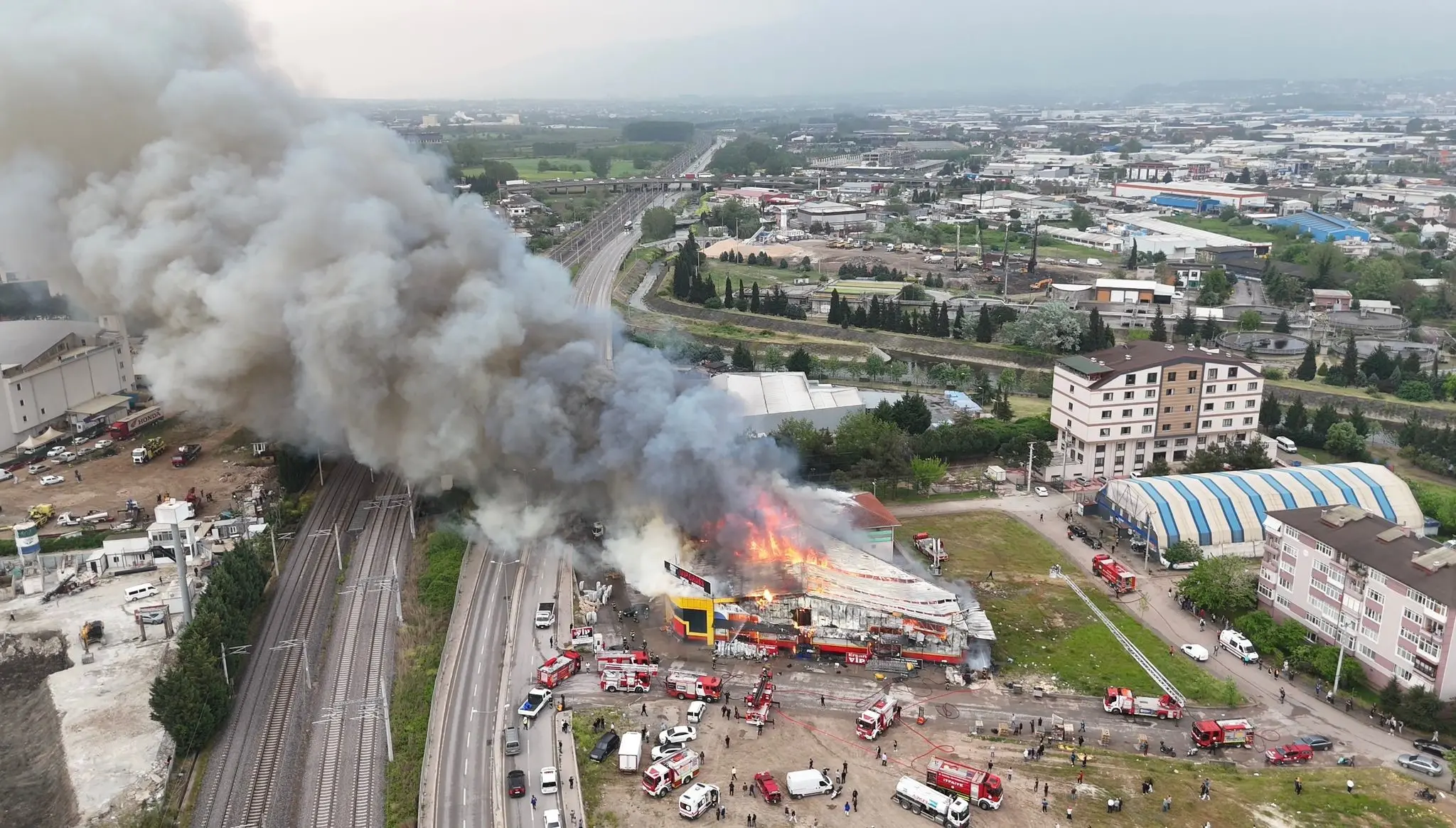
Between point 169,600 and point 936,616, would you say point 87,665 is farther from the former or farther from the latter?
point 936,616

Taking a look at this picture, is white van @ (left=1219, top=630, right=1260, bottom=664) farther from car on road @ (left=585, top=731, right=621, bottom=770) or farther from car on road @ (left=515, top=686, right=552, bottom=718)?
car on road @ (left=515, top=686, right=552, bottom=718)

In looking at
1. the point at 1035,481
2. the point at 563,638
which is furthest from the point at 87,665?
the point at 1035,481

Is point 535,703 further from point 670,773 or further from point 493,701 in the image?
point 670,773

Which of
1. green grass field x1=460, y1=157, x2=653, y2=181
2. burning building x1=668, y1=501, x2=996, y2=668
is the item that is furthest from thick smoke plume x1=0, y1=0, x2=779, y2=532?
green grass field x1=460, y1=157, x2=653, y2=181

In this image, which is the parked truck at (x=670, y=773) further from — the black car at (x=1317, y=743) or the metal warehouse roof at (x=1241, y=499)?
the metal warehouse roof at (x=1241, y=499)

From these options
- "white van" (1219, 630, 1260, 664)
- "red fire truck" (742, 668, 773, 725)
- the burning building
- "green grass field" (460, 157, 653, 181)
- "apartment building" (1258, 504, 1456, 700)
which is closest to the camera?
"red fire truck" (742, 668, 773, 725)

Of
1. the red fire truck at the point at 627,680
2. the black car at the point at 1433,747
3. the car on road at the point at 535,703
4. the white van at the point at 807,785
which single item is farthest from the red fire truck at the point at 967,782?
the black car at the point at 1433,747

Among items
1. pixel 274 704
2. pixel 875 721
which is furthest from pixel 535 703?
pixel 875 721
